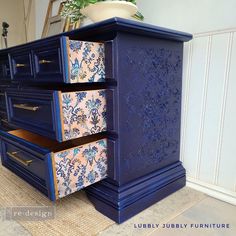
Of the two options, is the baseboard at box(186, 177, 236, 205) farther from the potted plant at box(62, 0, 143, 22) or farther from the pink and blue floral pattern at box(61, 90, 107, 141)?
the potted plant at box(62, 0, 143, 22)

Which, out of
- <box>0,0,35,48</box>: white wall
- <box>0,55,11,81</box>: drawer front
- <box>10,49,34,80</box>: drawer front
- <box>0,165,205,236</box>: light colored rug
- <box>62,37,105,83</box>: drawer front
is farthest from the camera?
<box>0,0,35,48</box>: white wall

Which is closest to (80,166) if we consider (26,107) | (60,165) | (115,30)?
(60,165)

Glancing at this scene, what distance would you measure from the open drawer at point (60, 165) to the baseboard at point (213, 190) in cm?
48

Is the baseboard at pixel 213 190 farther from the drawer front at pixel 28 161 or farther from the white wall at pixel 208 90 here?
the drawer front at pixel 28 161

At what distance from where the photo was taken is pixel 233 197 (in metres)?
0.96

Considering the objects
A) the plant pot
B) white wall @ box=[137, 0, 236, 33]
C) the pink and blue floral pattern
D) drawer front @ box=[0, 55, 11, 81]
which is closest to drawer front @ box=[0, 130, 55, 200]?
the pink and blue floral pattern

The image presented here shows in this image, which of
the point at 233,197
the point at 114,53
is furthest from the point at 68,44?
the point at 233,197

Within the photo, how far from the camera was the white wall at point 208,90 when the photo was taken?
0.92 m

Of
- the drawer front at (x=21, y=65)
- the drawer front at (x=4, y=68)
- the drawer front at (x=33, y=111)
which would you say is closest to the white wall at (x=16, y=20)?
the drawer front at (x=4, y=68)

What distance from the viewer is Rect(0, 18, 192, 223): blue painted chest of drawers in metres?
0.74

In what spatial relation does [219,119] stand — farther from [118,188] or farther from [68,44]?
[68,44]

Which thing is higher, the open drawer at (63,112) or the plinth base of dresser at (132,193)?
the open drawer at (63,112)

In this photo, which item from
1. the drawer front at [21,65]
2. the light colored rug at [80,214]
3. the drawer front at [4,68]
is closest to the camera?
the light colored rug at [80,214]

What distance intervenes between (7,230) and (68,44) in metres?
0.69
